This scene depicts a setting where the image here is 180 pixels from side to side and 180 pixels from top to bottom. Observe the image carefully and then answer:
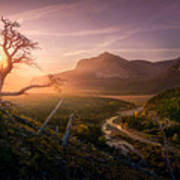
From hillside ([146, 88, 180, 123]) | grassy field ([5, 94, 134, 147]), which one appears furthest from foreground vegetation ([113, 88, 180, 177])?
grassy field ([5, 94, 134, 147])

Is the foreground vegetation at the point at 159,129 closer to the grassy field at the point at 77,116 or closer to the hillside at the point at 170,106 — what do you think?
the hillside at the point at 170,106

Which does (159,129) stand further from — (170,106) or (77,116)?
(77,116)

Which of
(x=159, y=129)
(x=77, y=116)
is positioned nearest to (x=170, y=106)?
(x=159, y=129)

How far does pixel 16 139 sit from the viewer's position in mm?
3336

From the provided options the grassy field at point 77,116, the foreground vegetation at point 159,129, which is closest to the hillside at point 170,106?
the foreground vegetation at point 159,129

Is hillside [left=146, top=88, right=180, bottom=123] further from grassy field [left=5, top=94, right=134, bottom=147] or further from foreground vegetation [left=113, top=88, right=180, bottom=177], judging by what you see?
grassy field [left=5, top=94, right=134, bottom=147]

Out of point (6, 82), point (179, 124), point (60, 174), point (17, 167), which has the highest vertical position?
point (6, 82)

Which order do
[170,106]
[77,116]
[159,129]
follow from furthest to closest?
[77,116]
[170,106]
[159,129]

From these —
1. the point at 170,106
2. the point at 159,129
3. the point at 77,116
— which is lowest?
the point at 77,116

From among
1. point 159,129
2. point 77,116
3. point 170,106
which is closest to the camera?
point 159,129

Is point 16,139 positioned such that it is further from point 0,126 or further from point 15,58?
point 15,58

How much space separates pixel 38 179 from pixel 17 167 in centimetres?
42

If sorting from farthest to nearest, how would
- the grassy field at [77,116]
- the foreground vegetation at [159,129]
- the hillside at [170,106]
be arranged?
the hillside at [170,106] → the grassy field at [77,116] → the foreground vegetation at [159,129]

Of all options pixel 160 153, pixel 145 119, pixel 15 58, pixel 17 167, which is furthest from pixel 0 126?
pixel 145 119
